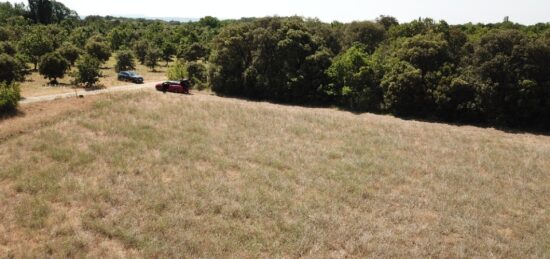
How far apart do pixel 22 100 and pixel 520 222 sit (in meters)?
33.5

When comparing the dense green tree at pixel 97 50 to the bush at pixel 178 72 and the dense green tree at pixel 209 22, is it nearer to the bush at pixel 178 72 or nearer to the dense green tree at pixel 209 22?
the bush at pixel 178 72

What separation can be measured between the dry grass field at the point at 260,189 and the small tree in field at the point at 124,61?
2472 centimetres

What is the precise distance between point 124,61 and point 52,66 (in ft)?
40.3

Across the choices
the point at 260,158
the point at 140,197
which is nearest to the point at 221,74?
the point at 260,158

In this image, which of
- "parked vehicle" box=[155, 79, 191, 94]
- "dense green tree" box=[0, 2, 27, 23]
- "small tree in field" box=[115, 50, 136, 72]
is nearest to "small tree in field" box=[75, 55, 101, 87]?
"parked vehicle" box=[155, 79, 191, 94]

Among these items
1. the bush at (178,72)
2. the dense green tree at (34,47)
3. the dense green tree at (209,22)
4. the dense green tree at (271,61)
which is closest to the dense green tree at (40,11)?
the dense green tree at (209,22)

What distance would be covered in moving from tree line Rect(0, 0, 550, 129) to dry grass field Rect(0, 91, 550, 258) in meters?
5.24

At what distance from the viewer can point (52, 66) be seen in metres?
40.9

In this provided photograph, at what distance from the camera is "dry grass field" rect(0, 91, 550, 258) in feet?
46.6

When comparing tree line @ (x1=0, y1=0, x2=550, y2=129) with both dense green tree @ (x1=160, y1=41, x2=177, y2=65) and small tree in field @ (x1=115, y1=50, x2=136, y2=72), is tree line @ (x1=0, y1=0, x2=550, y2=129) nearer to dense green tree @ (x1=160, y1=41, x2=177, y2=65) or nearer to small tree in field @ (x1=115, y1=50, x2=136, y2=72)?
small tree in field @ (x1=115, y1=50, x2=136, y2=72)

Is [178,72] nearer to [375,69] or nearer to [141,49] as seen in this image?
[375,69]

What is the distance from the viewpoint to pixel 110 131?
2458cm

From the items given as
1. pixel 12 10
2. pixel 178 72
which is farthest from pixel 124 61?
pixel 12 10

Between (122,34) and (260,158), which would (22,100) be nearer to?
(260,158)
